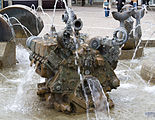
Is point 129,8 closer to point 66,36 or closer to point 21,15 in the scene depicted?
point 21,15

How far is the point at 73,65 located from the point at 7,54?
3.34 m

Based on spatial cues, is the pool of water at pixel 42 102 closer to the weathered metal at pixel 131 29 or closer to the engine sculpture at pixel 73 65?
the engine sculpture at pixel 73 65

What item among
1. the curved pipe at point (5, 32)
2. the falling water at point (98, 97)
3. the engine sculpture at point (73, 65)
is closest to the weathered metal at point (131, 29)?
the curved pipe at point (5, 32)

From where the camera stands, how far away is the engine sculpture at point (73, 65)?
15.4 ft

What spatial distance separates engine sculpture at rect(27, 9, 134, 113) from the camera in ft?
15.4

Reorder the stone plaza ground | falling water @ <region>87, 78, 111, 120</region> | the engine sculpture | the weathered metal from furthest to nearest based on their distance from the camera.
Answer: the stone plaza ground
the weathered metal
falling water @ <region>87, 78, 111, 120</region>
the engine sculpture

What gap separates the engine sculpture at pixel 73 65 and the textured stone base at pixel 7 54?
2.74 meters

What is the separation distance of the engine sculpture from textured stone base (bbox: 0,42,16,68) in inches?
108

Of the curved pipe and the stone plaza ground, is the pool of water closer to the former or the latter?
the curved pipe

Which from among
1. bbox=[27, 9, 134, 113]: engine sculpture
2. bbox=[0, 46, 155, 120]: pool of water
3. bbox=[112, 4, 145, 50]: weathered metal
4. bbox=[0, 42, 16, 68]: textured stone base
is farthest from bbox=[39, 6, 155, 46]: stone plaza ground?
bbox=[27, 9, 134, 113]: engine sculpture

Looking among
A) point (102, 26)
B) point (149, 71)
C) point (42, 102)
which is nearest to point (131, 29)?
point (149, 71)

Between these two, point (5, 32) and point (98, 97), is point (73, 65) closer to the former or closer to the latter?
point (98, 97)

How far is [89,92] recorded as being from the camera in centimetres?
484

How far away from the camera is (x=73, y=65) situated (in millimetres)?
4723
